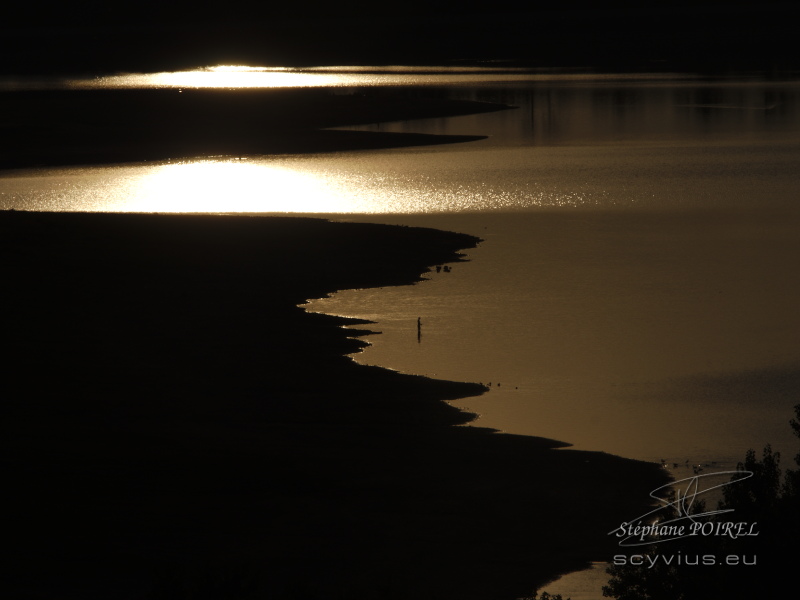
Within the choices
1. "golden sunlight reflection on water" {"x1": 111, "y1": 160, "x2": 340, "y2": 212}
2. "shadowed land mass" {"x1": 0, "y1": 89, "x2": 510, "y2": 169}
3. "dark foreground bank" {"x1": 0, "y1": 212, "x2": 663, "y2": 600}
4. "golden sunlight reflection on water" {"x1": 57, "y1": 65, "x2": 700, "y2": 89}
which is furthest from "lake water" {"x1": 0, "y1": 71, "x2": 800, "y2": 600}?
"golden sunlight reflection on water" {"x1": 57, "y1": 65, "x2": 700, "y2": 89}

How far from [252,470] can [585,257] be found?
14165 mm

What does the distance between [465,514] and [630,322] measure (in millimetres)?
9186

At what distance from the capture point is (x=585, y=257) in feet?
87.3

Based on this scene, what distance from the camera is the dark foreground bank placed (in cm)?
1174

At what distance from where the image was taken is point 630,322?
70.3 ft

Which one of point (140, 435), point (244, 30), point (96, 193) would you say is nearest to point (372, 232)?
point (96, 193)

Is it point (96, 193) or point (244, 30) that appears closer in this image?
point (96, 193)

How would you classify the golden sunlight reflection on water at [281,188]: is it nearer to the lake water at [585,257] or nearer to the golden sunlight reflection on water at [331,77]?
the lake water at [585,257]

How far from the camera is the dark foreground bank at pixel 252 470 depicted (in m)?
11.7

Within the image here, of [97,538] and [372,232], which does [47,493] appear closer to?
[97,538]

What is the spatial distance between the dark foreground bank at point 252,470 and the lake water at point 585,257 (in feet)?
2.99

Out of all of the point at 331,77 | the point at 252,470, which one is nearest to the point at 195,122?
the point at 331,77

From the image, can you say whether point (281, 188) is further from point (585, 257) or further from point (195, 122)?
point (195, 122)

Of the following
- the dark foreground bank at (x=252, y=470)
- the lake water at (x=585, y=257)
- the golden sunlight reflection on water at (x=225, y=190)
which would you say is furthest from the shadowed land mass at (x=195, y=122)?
the dark foreground bank at (x=252, y=470)
